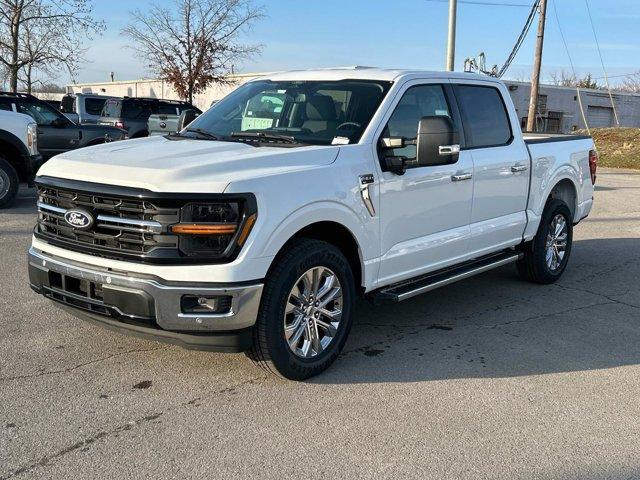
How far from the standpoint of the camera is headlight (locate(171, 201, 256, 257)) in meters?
3.56

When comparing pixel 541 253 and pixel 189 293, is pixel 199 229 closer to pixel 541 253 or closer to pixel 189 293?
pixel 189 293

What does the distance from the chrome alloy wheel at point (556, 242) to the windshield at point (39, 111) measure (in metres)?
10.8

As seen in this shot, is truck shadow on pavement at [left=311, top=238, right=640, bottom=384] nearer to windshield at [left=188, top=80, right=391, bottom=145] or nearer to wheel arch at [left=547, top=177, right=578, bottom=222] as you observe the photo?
wheel arch at [left=547, top=177, right=578, bottom=222]

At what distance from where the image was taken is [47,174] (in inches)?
162

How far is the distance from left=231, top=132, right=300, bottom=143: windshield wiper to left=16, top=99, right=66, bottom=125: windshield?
999 centimetres

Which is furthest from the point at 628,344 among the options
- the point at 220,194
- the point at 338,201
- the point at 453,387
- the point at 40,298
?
the point at 40,298

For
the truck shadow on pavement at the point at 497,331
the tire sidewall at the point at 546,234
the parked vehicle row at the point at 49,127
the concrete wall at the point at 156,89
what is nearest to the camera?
the truck shadow on pavement at the point at 497,331

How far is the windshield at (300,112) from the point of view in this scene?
4629mm

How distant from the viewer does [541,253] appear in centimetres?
660

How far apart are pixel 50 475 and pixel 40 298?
9.57 ft

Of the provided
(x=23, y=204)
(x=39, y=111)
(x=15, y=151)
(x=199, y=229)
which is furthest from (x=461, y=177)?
(x=39, y=111)

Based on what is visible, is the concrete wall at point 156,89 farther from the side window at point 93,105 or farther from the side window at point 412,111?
the side window at point 412,111

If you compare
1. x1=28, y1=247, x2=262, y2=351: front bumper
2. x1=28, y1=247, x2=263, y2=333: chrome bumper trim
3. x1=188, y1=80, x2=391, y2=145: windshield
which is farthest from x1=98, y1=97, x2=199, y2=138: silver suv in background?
x1=28, y1=247, x2=263, y2=333: chrome bumper trim

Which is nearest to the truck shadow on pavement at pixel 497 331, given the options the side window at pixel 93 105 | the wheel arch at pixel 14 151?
the wheel arch at pixel 14 151
